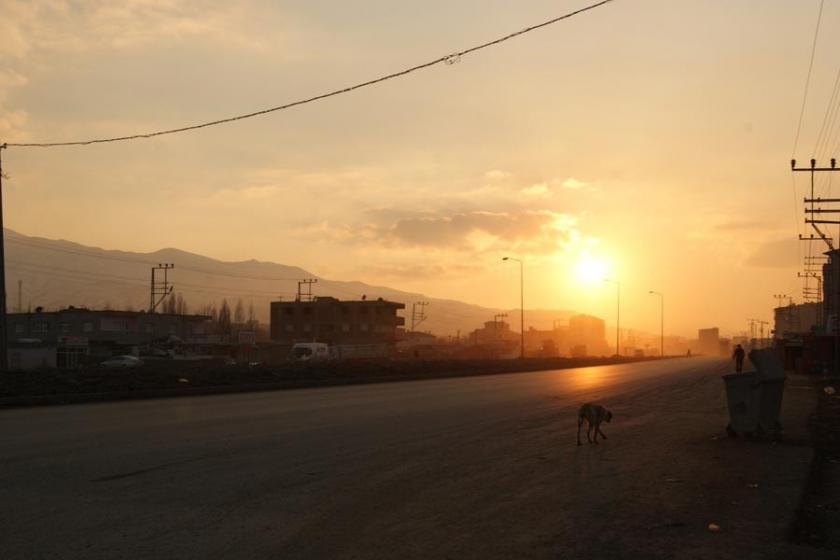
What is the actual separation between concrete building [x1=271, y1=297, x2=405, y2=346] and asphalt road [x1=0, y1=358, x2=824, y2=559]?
4520 inches

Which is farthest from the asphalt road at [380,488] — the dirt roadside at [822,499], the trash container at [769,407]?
the trash container at [769,407]

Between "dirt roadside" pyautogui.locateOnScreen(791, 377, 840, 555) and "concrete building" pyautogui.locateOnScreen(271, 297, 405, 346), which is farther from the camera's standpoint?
"concrete building" pyautogui.locateOnScreen(271, 297, 405, 346)

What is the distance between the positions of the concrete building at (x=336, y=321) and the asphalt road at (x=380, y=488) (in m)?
115

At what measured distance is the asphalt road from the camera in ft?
21.8

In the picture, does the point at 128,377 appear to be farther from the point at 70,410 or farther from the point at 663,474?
the point at 663,474

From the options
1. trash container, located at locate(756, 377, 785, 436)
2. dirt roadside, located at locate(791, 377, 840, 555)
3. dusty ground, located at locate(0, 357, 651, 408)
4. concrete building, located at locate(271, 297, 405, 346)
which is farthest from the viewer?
concrete building, located at locate(271, 297, 405, 346)

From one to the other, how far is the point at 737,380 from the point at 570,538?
8.05 meters

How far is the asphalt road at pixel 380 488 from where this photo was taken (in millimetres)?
6633

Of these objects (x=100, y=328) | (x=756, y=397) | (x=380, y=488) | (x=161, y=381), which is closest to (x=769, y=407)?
(x=756, y=397)

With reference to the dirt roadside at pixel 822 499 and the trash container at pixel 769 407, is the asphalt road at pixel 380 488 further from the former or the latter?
the trash container at pixel 769 407

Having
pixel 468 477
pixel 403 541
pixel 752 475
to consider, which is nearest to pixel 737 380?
pixel 752 475

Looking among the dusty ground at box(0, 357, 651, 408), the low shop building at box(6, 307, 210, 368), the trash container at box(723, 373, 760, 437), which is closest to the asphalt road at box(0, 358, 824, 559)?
the trash container at box(723, 373, 760, 437)

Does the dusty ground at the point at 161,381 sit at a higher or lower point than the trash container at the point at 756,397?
lower

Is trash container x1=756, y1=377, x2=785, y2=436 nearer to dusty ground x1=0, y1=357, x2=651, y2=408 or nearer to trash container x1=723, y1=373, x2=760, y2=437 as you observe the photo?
trash container x1=723, y1=373, x2=760, y2=437
